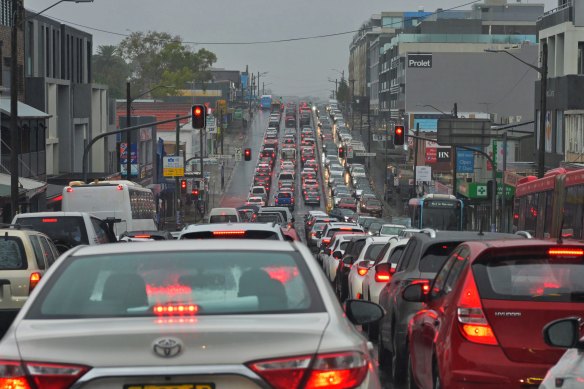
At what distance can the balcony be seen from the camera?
230ft

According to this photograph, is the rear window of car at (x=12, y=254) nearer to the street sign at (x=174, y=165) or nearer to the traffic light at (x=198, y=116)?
the traffic light at (x=198, y=116)

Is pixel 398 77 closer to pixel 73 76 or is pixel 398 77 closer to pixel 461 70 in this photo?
pixel 461 70

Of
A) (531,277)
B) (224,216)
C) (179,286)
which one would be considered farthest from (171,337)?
(224,216)

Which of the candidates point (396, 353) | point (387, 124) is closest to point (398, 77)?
point (387, 124)

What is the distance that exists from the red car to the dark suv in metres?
3.42

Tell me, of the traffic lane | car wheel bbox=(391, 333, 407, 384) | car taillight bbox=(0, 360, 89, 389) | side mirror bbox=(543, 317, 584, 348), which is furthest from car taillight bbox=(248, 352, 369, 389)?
the traffic lane

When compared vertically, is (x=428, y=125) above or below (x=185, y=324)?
below

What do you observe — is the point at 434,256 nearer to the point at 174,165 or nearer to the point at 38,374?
the point at 38,374

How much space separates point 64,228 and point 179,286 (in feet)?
61.5

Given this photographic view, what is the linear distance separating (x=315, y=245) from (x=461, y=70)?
88793mm

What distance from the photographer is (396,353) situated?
14.1 meters

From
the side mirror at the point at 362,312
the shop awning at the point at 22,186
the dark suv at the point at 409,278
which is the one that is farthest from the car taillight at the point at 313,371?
the shop awning at the point at 22,186

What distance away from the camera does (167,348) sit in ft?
19.7

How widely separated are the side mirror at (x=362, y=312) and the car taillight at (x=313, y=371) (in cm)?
191
